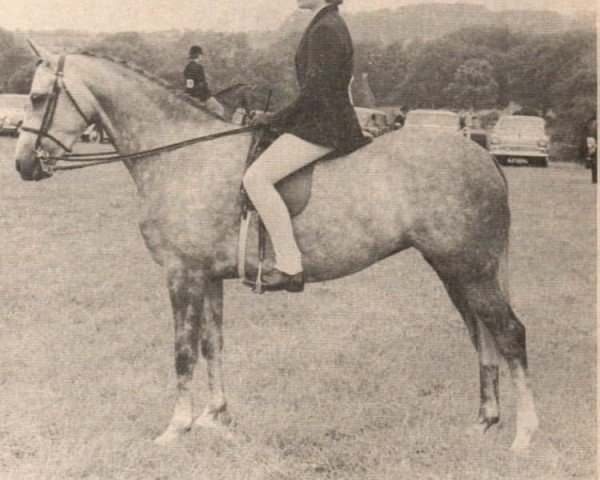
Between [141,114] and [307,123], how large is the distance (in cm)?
108

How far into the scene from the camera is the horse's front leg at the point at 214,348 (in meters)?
5.34

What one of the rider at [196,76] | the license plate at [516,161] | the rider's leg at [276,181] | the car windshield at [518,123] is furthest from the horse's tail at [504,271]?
the license plate at [516,161]

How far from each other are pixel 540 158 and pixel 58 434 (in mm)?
15618

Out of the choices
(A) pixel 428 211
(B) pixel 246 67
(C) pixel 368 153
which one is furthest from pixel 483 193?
(B) pixel 246 67

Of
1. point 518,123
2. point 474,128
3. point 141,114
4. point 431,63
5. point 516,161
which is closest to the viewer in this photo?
point 141,114

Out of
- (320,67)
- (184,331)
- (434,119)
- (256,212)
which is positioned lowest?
(434,119)

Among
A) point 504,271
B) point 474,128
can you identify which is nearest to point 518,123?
point 474,128

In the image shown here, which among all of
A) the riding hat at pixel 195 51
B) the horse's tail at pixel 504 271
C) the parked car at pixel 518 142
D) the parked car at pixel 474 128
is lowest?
the parked car at pixel 518 142

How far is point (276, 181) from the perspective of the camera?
16.2 ft

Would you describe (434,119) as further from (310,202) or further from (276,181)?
(276,181)

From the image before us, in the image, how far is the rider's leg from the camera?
4891mm

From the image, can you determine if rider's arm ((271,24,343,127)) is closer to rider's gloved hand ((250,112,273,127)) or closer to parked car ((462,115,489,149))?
rider's gloved hand ((250,112,273,127))

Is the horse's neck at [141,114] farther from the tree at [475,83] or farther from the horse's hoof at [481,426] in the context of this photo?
the tree at [475,83]

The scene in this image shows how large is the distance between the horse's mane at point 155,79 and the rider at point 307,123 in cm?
48
